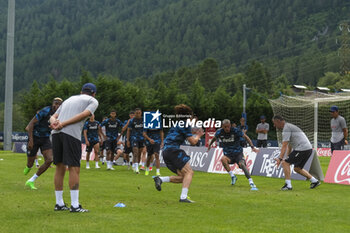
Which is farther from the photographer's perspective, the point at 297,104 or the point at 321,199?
the point at 297,104

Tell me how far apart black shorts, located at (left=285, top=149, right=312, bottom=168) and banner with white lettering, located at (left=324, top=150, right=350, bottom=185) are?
5.92 ft

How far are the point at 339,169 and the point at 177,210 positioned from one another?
780 cm

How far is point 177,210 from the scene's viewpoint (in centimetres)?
897

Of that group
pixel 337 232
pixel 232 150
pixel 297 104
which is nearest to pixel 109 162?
pixel 232 150

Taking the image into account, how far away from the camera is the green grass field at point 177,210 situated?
722cm

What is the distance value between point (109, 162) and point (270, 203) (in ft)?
39.2

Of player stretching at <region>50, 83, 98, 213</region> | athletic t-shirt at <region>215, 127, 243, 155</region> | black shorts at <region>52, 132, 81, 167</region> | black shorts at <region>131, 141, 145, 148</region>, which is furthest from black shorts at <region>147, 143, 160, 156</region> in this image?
black shorts at <region>52, 132, 81, 167</region>

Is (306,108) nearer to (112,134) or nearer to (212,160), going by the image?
(212,160)

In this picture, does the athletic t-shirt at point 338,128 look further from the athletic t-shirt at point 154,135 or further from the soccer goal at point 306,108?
the soccer goal at point 306,108

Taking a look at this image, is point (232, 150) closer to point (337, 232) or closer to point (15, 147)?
point (337, 232)

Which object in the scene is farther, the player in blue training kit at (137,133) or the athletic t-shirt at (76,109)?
the player in blue training kit at (137,133)

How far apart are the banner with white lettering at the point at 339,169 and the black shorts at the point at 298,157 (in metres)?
1.80

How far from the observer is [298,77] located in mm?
180250

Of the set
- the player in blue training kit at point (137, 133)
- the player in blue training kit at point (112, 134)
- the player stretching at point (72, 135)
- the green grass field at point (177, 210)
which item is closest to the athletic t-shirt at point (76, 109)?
the player stretching at point (72, 135)
